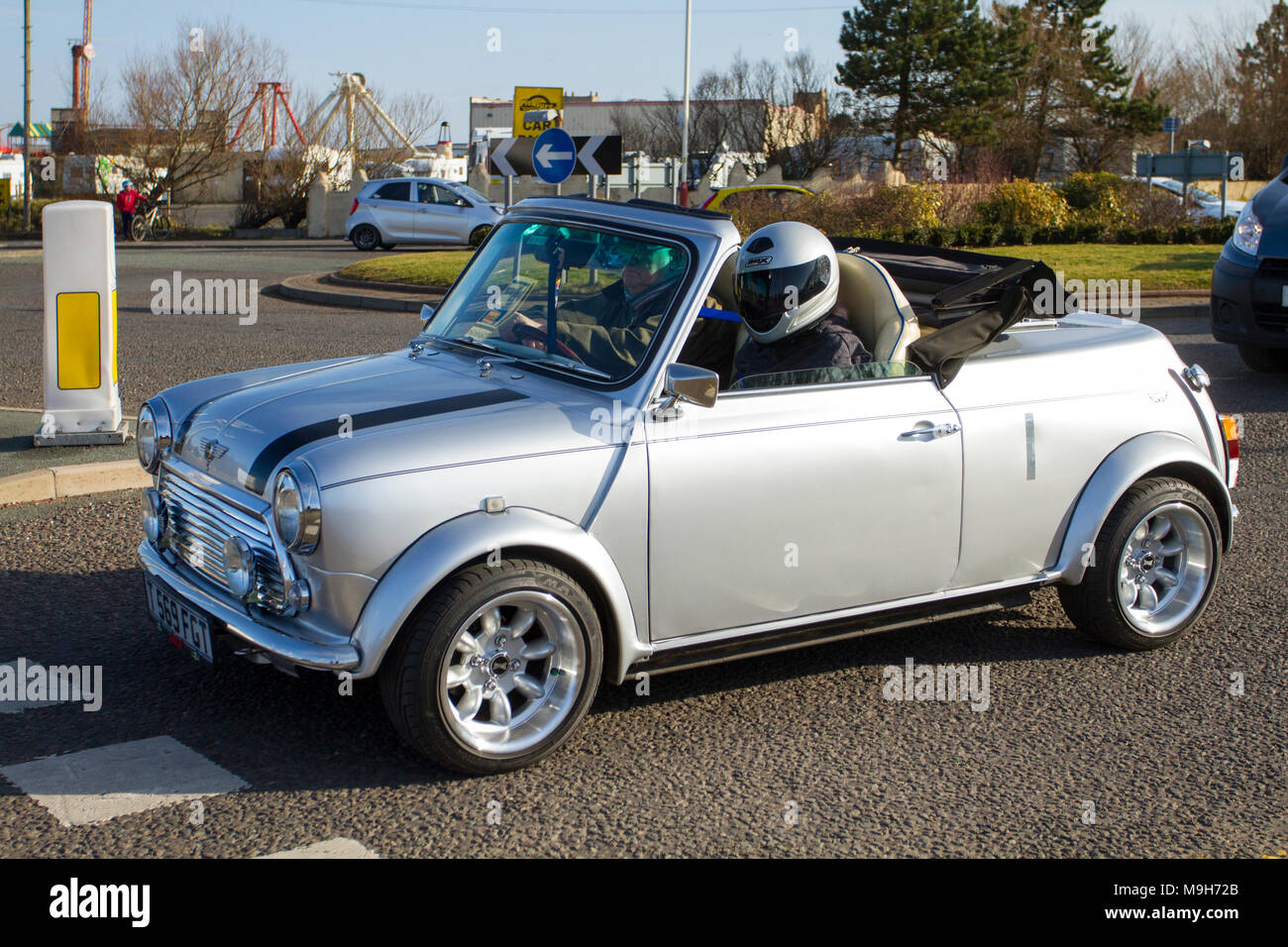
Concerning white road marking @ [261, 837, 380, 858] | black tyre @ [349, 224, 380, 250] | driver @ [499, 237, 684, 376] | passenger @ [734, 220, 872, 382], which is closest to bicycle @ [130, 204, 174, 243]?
black tyre @ [349, 224, 380, 250]

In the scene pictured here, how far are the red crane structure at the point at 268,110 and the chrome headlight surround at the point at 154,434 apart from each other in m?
40.0

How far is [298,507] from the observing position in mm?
3617

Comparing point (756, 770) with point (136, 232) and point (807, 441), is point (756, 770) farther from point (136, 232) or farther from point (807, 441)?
point (136, 232)

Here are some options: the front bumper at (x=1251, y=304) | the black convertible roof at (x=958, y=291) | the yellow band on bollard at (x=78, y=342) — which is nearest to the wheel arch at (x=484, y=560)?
the black convertible roof at (x=958, y=291)

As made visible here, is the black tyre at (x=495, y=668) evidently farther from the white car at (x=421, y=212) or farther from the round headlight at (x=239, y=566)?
the white car at (x=421, y=212)

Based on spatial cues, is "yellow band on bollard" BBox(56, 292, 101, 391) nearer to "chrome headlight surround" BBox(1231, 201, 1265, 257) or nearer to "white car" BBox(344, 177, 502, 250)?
"chrome headlight surround" BBox(1231, 201, 1265, 257)

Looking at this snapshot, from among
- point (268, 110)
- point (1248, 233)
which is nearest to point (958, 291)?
point (1248, 233)

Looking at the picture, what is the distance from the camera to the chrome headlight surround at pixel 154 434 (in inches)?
175

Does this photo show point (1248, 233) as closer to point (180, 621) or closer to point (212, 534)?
point (212, 534)

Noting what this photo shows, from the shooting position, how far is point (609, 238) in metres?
4.61

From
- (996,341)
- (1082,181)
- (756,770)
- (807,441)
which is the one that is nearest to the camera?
(756,770)

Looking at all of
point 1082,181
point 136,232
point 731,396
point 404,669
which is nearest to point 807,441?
point 731,396
